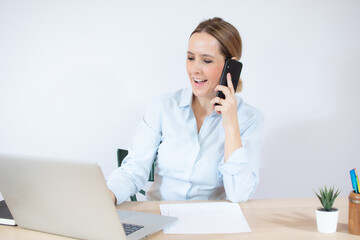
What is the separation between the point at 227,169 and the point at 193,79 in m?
0.46

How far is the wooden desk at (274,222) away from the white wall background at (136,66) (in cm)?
110

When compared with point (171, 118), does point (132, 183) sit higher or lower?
lower

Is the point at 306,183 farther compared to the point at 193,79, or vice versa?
the point at 306,183

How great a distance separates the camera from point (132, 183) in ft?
5.77

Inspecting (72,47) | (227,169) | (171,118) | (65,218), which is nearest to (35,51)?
(72,47)

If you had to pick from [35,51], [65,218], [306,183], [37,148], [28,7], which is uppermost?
[28,7]

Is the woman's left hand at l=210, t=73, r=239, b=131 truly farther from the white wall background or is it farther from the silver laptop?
the white wall background

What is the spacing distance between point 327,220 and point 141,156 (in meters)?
0.88

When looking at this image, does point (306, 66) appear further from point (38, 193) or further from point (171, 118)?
point (38, 193)

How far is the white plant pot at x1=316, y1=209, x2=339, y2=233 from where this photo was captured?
125cm

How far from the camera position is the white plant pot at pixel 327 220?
125 centimetres

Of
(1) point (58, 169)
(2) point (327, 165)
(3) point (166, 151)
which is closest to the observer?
(1) point (58, 169)

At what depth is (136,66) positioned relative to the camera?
2.58 meters

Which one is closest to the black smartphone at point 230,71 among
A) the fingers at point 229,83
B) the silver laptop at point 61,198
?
the fingers at point 229,83
